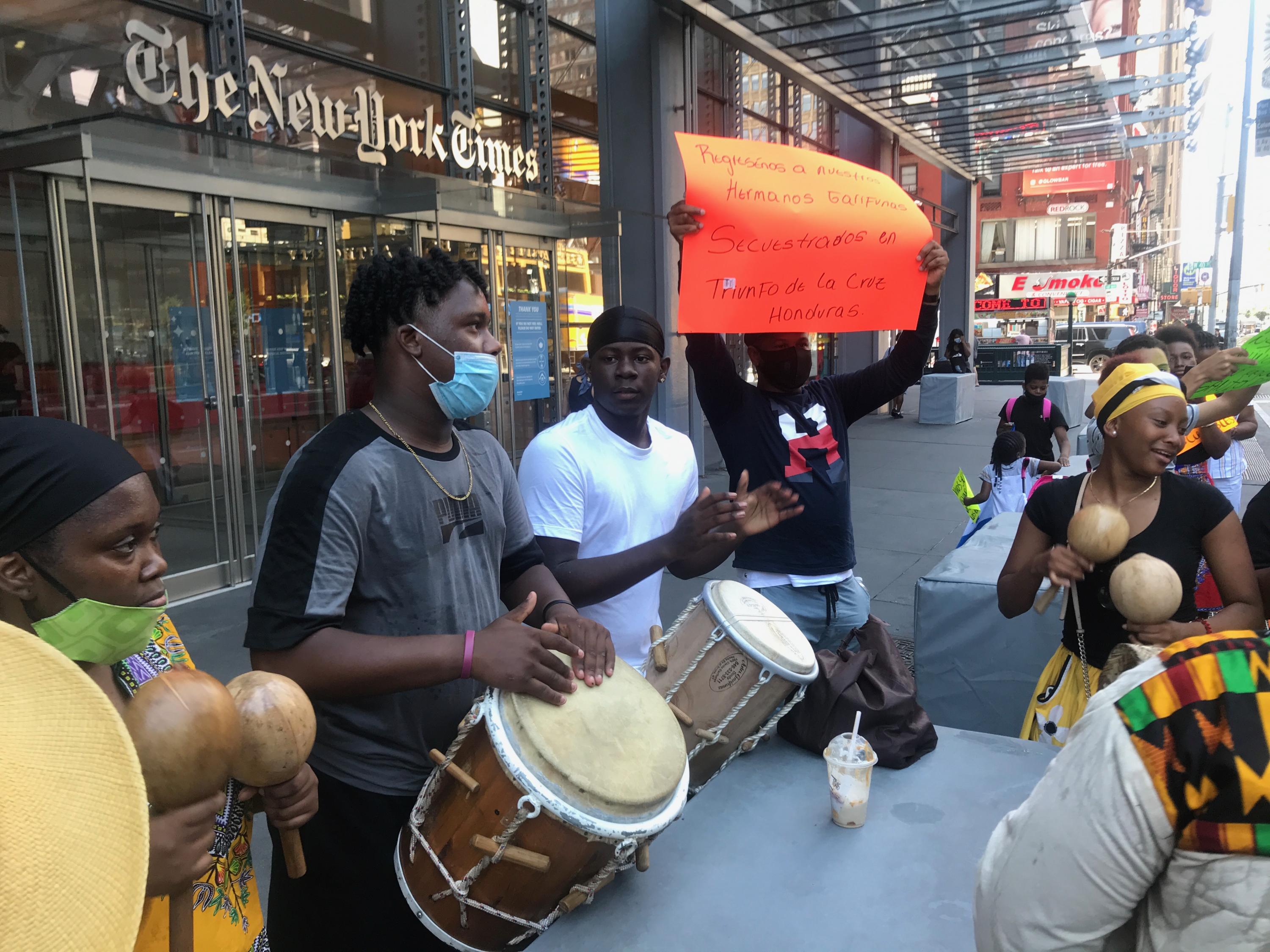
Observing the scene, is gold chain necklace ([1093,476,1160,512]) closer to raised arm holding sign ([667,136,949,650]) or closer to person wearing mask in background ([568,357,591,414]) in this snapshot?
raised arm holding sign ([667,136,949,650])

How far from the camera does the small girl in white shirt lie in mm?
6152

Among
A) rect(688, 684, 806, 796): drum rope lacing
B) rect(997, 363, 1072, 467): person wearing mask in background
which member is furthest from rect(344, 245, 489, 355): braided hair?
rect(997, 363, 1072, 467): person wearing mask in background

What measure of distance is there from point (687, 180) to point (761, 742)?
1.89 m

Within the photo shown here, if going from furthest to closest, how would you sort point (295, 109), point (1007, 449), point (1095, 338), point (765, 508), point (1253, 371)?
point (1095, 338) < point (295, 109) < point (1007, 449) < point (1253, 371) < point (765, 508)

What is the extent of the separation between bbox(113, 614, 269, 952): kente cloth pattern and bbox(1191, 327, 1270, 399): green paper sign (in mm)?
3818

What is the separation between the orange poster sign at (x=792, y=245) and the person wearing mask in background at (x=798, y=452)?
94 millimetres

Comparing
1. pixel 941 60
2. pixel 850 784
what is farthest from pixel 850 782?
pixel 941 60

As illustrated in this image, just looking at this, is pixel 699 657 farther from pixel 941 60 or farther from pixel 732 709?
pixel 941 60

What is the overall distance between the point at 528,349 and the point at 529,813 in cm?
873

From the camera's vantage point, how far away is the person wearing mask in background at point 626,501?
255 centimetres

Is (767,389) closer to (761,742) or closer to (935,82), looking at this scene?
(761,742)

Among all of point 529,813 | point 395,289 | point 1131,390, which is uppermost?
point 395,289

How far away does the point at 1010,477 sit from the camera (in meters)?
6.21

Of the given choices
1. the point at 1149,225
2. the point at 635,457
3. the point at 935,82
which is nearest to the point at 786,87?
the point at 935,82
